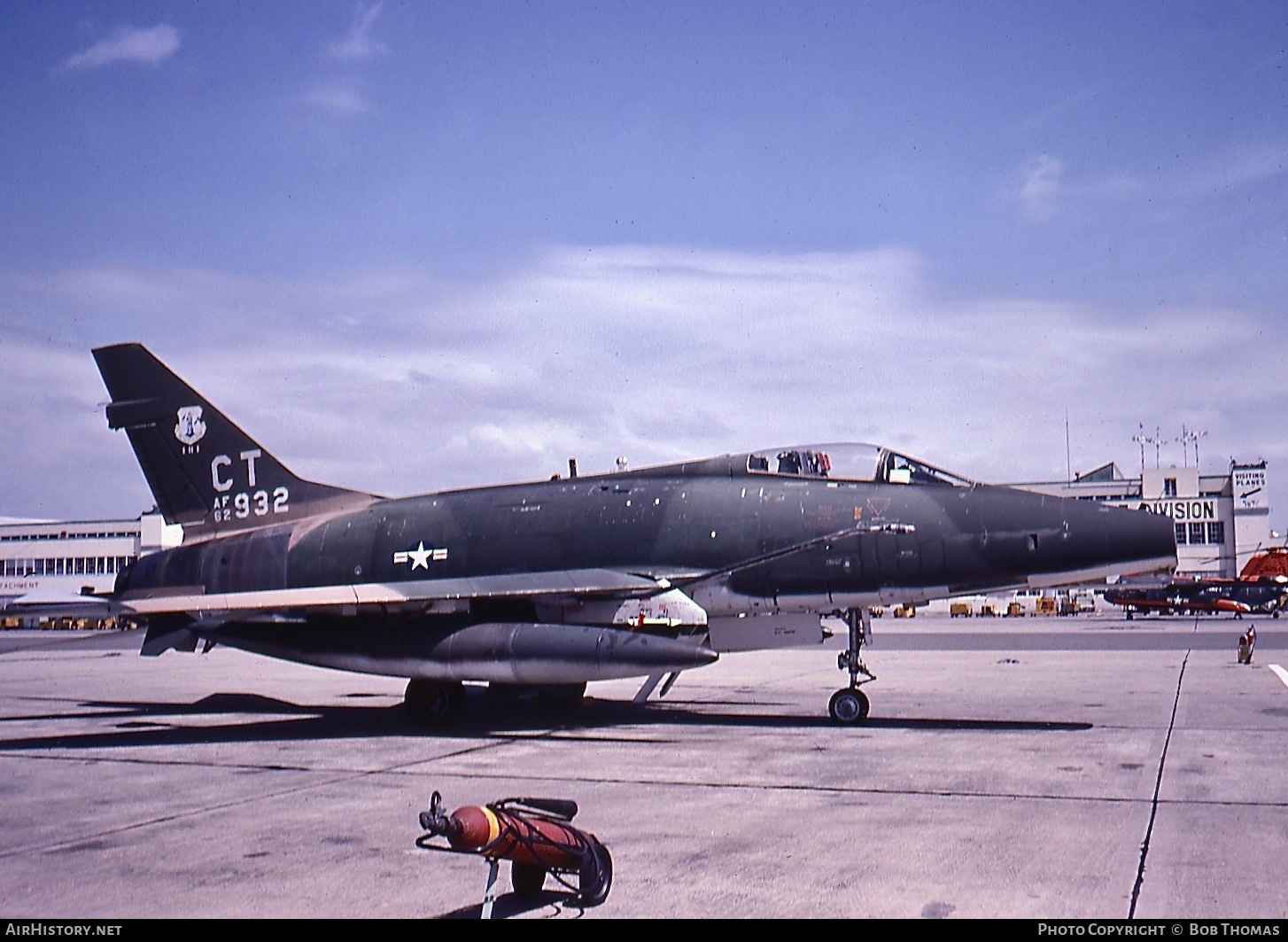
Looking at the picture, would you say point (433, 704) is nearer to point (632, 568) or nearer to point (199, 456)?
point (632, 568)

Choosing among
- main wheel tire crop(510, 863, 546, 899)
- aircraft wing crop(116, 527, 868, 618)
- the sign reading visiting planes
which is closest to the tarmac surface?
main wheel tire crop(510, 863, 546, 899)

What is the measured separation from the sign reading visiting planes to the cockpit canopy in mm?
26

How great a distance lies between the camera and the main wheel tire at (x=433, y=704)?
14.7 metres

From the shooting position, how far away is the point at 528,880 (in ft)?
19.0

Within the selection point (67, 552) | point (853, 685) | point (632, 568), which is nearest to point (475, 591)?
point (632, 568)

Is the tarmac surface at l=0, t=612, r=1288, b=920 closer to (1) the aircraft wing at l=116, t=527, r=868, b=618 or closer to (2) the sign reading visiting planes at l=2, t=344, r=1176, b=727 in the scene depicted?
(2) the sign reading visiting planes at l=2, t=344, r=1176, b=727

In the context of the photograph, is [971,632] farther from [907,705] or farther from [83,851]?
[83,851]

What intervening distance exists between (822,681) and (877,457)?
8169 millimetres

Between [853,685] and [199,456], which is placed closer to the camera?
[853,685]

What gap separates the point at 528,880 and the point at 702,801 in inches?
125

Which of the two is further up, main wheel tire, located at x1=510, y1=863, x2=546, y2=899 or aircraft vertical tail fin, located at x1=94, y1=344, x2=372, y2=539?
aircraft vertical tail fin, located at x1=94, y1=344, x2=372, y2=539

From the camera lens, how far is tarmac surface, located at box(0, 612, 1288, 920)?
594 centimetres

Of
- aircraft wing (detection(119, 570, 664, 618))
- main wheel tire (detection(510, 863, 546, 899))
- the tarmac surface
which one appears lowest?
the tarmac surface

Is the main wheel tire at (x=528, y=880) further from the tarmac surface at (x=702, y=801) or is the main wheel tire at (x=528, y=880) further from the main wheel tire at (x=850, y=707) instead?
the main wheel tire at (x=850, y=707)
